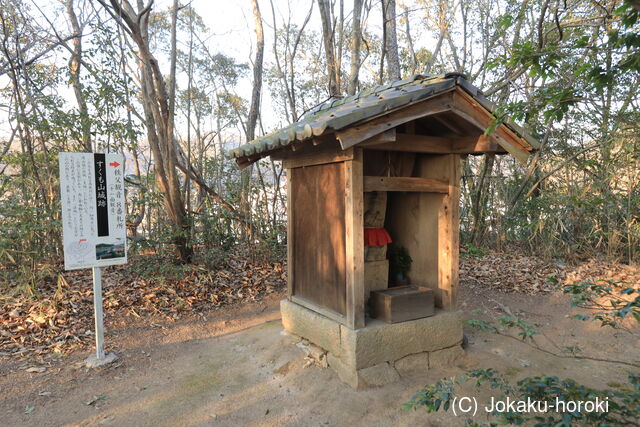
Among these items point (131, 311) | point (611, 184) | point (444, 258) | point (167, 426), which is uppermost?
point (611, 184)

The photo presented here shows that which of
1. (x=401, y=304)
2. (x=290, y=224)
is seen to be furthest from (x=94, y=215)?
(x=401, y=304)

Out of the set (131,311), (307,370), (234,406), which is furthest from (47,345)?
(307,370)

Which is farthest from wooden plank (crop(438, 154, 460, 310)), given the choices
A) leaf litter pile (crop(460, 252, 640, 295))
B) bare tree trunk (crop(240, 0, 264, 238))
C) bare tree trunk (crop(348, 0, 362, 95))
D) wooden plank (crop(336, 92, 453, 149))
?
bare tree trunk (crop(240, 0, 264, 238))

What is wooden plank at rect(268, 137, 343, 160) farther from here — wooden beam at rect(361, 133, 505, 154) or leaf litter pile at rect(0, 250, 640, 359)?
leaf litter pile at rect(0, 250, 640, 359)

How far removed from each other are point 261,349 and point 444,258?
2434mm

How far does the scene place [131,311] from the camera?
5.61 metres

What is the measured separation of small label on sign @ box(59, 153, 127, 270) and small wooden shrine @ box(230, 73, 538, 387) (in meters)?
1.47

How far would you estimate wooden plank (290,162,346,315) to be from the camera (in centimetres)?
397

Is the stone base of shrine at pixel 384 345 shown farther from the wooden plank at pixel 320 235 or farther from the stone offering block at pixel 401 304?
the wooden plank at pixel 320 235

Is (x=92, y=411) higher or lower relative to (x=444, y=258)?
lower

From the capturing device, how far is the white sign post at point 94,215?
4.15 meters

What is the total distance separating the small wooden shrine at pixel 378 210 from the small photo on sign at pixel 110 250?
1.71 metres

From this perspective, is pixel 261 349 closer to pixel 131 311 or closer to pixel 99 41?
pixel 131 311

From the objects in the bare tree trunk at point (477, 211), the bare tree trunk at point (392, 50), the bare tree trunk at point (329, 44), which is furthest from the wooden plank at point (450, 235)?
the bare tree trunk at point (477, 211)
